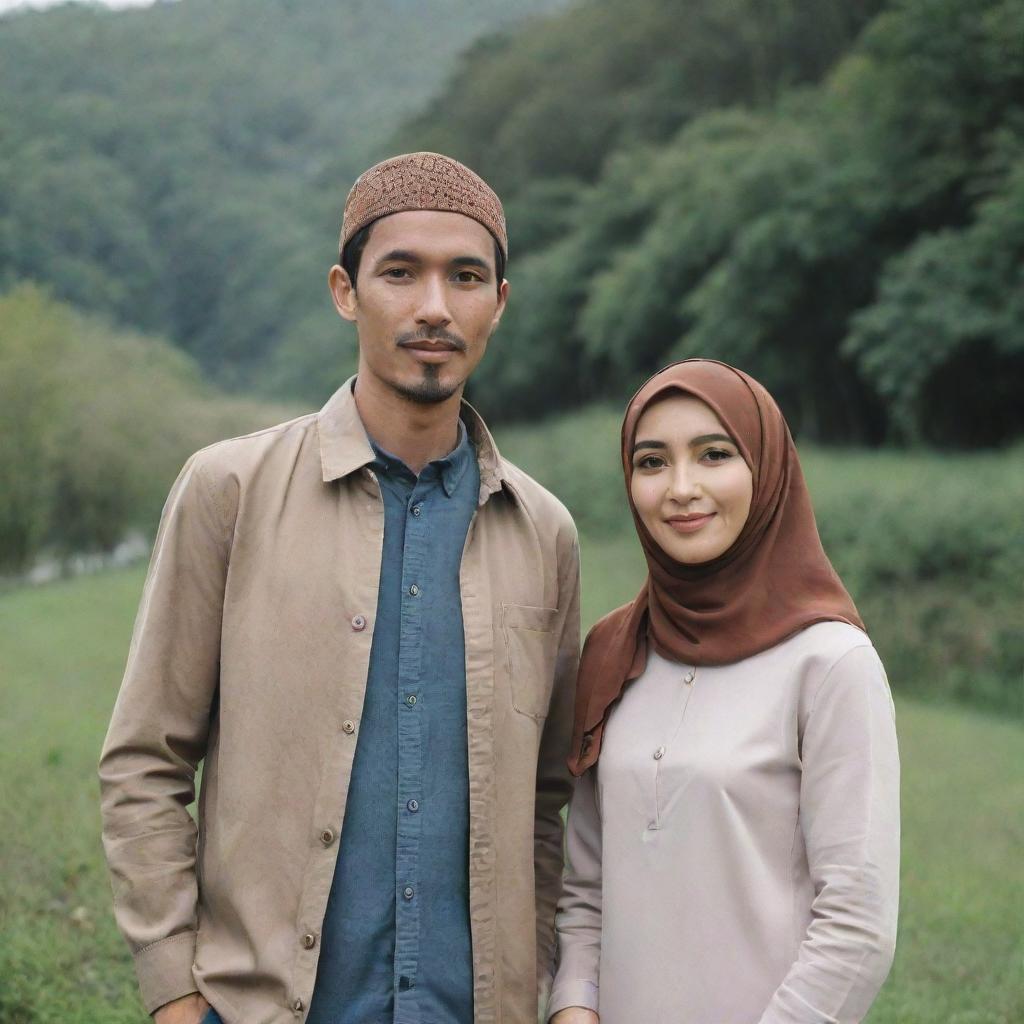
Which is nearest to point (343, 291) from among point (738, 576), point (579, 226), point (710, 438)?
point (710, 438)

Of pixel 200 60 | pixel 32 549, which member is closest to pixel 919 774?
pixel 32 549

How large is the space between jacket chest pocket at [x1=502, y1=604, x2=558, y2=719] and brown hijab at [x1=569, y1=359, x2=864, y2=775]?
0.11 meters

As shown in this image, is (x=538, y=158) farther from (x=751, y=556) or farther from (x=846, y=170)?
(x=751, y=556)

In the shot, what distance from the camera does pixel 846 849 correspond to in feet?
7.14

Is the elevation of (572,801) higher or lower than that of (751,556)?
lower

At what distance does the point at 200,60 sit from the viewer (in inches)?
2635

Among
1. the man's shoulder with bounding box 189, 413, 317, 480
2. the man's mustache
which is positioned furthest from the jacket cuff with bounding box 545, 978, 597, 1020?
the man's mustache

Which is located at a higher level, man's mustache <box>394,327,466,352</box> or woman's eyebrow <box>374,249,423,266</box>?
woman's eyebrow <box>374,249,423,266</box>

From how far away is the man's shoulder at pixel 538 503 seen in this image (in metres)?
2.71

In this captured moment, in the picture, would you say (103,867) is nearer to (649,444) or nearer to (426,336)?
(426,336)

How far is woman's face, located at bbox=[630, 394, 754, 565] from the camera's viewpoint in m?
2.43

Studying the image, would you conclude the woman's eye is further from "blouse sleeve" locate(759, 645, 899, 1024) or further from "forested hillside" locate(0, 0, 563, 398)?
"forested hillside" locate(0, 0, 563, 398)

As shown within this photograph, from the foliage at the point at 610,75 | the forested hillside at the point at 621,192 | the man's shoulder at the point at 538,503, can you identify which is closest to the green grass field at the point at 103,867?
the man's shoulder at the point at 538,503

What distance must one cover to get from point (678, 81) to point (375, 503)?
3951 centimetres
